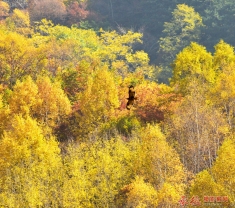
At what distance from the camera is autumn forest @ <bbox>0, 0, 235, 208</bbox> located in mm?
34844

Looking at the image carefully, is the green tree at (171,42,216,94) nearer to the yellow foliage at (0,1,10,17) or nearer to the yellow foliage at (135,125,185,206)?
the yellow foliage at (135,125,185,206)

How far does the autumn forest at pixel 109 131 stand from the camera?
34.8 metres

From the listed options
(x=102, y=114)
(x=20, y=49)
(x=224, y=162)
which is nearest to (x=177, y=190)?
(x=224, y=162)

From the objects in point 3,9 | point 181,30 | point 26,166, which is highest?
point 3,9

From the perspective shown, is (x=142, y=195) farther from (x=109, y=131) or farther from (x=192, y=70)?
(x=192, y=70)

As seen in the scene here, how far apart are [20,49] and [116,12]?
54244mm

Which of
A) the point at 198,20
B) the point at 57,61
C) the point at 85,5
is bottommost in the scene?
the point at 57,61

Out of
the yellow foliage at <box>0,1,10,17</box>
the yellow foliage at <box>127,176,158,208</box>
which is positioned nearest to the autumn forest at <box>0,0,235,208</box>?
the yellow foliage at <box>127,176,158,208</box>

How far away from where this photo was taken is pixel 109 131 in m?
44.5

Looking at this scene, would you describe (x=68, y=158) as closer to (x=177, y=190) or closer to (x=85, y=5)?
(x=177, y=190)

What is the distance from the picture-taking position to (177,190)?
33.6 m

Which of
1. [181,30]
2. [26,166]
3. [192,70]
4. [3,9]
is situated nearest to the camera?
[26,166]

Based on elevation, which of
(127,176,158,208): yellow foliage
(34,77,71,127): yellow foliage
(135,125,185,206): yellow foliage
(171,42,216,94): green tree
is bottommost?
(127,176,158,208): yellow foliage

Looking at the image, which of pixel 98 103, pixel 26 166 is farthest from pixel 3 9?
pixel 26 166
